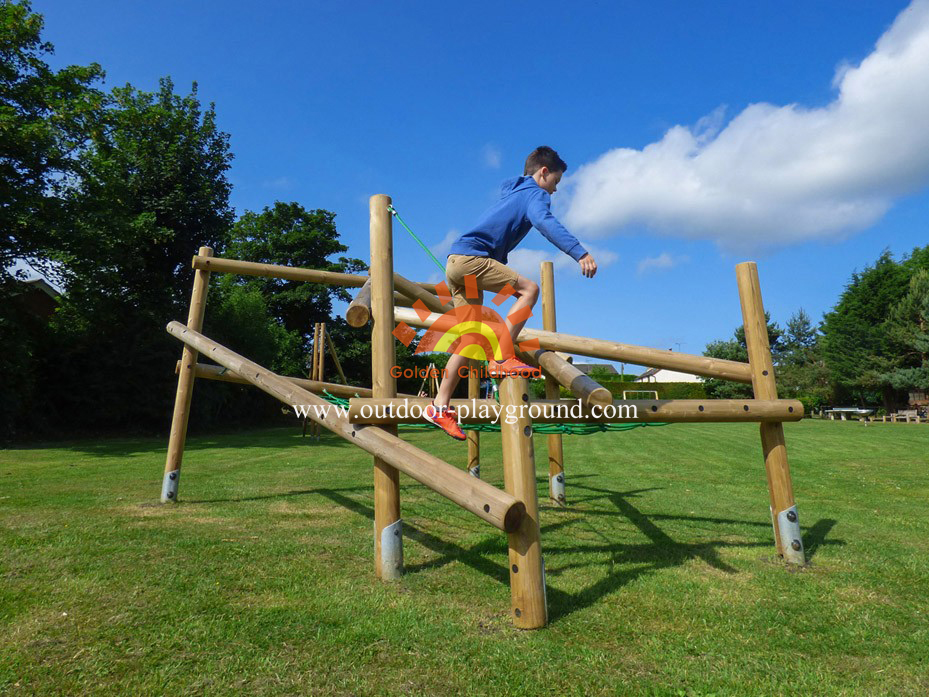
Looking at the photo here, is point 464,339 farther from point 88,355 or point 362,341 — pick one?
point 362,341

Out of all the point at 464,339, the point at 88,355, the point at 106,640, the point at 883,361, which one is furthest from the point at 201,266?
the point at 883,361

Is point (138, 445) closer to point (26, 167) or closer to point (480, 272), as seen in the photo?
point (26, 167)

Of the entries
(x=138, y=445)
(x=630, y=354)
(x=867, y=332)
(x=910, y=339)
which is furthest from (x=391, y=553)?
(x=867, y=332)

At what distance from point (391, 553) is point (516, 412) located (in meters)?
1.54

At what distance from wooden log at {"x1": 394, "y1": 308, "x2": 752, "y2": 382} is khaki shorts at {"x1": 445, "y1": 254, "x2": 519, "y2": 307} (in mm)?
1060

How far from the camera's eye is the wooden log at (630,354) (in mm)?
4664

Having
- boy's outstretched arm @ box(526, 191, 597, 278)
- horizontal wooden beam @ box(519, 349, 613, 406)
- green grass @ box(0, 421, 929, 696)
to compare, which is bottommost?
green grass @ box(0, 421, 929, 696)

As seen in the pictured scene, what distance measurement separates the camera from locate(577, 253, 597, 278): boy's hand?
12.2ft

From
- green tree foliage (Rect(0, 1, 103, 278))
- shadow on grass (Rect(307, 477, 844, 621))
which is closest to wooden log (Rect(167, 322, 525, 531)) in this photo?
shadow on grass (Rect(307, 477, 844, 621))

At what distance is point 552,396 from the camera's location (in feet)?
20.9

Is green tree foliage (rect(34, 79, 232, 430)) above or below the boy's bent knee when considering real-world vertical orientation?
above

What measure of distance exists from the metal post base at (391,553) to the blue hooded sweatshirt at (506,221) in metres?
2.10

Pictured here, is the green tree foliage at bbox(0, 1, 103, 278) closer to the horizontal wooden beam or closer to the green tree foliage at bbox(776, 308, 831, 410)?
the horizontal wooden beam

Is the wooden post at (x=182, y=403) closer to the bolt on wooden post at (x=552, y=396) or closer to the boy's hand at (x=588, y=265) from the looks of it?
the bolt on wooden post at (x=552, y=396)
